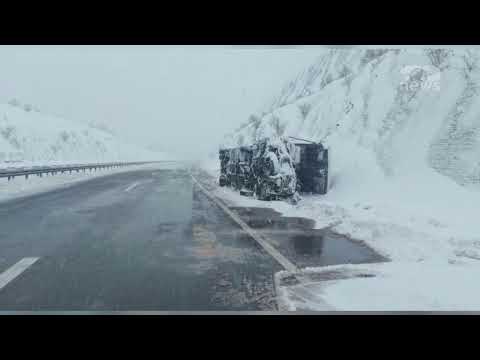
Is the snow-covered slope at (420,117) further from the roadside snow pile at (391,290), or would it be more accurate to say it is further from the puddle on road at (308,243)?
the roadside snow pile at (391,290)

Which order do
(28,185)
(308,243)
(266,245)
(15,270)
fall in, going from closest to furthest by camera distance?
(15,270), (266,245), (308,243), (28,185)

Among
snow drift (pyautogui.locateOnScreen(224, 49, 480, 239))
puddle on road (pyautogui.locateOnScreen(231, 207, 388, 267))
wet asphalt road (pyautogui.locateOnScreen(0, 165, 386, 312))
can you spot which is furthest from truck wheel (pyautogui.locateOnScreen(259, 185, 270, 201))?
puddle on road (pyautogui.locateOnScreen(231, 207, 388, 267))

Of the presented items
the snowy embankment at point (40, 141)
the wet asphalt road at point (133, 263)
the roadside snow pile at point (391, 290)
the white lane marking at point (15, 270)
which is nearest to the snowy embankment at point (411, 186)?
the roadside snow pile at point (391, 290)

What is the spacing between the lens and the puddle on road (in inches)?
232

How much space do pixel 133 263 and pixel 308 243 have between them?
11.0 ft

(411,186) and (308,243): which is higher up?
(411,186)

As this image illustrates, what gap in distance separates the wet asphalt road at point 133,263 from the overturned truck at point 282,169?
3.44 metres

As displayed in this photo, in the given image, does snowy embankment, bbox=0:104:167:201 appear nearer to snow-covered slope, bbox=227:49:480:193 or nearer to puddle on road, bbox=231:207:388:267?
snow-covered slope, bbox=227:49:480:193

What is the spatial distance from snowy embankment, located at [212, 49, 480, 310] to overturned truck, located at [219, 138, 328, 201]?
0.81 meters

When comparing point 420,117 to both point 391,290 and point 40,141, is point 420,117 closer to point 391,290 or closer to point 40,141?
point 391,290
